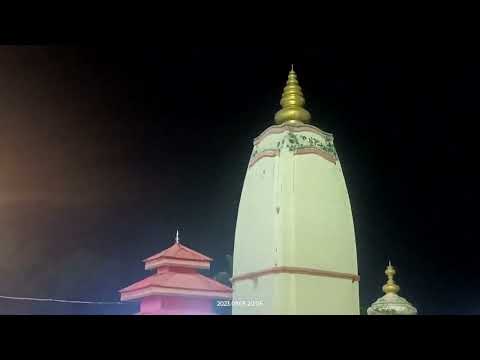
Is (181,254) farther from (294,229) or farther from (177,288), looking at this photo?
(294,229)

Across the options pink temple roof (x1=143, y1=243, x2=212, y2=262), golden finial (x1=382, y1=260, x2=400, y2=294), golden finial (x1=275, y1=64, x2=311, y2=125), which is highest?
golden finial (x1=275, y1=64, x2=311, y2=125)

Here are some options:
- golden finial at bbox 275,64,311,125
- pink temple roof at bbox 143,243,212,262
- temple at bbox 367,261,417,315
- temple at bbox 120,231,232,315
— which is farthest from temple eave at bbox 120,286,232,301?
golden finial at bbox 275,64,311,125

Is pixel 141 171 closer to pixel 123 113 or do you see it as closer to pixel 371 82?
pixel 123 113

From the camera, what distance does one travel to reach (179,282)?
2.71m

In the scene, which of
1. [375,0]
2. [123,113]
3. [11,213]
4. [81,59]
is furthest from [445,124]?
[11,213]

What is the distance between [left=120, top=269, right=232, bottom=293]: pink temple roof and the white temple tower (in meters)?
0.10

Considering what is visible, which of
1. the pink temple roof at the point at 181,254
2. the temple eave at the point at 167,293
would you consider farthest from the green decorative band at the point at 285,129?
the temple eave at the point at 167,293

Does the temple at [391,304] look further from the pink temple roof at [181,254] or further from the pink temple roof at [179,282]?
the pink temple roof at [181,254]

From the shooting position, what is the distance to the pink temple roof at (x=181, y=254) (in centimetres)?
273

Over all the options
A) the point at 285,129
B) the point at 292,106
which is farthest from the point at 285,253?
the point at 292,106

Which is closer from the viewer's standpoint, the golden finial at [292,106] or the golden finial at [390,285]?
the golden finial at [390,285]

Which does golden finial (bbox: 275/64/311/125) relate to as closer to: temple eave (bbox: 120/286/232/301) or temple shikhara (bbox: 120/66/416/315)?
temple shikhara (bbox: 120/66/416/315)

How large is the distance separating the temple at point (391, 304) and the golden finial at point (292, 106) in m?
0.89

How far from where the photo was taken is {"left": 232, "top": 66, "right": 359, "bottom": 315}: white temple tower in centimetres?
266
